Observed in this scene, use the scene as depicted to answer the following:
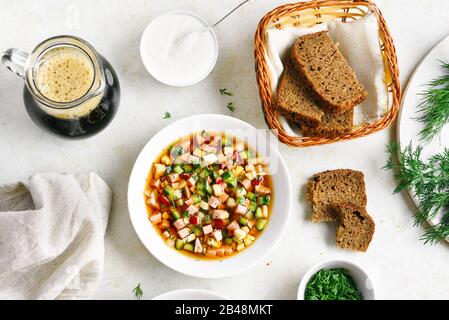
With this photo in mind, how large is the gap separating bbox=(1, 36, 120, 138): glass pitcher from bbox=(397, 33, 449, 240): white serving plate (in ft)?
4.00

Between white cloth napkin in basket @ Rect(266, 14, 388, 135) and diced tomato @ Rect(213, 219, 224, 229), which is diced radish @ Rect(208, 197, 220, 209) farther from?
white cloth napkin in basket @ Rect(266, 14, 388, 135)

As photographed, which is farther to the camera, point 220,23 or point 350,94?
point 220,23

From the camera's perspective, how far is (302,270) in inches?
92.8

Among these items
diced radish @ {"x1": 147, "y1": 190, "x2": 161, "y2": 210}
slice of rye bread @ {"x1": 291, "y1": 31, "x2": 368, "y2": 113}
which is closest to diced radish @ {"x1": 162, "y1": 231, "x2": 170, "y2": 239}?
diced radish @ {"x1": 147, "y1": 190, "x2": 161, "y2": 210}

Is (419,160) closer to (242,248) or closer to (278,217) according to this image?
(278,217)

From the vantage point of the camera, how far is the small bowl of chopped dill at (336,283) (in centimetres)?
225

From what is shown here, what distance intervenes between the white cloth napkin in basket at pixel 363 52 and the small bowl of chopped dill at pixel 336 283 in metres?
0.56

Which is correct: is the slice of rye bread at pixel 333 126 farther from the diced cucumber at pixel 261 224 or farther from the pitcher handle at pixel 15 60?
the pitcher handle at pixel 15 60

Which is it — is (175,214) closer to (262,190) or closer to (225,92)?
(262,190)

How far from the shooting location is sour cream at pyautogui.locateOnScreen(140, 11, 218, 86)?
2.26 metres

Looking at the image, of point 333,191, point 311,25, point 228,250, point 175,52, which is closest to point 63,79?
point 175,52

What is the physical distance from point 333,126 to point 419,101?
432 mm

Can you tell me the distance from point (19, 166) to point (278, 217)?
3.47 ft
